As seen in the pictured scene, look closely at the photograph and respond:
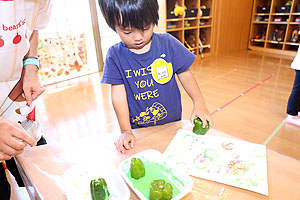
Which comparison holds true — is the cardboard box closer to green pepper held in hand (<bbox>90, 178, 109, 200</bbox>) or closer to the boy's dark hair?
the boy's dark hair

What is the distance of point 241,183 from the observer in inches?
21.3

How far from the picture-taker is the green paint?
52cm

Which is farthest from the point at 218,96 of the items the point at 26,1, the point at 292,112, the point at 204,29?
the point at 204,29

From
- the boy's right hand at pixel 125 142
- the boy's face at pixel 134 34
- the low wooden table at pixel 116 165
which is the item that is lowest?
the low wooden table at pixel 116 165

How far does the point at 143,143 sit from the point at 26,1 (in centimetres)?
64

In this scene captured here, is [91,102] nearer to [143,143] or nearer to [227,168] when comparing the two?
[143,143]

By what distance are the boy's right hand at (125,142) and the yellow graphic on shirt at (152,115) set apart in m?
0.20

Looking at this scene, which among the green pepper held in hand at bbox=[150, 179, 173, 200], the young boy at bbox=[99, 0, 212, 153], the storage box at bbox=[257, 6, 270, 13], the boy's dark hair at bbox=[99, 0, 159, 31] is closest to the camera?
the green pepper held in hand at bbox=[150, 179, 173, 200]

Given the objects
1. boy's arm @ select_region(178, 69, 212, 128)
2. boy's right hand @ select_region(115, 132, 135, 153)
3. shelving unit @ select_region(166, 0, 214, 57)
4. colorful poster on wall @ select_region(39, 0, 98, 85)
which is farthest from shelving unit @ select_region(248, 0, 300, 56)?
boy's right hand @ select_region(115, 132, 135, 153)

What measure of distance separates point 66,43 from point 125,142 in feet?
8.33

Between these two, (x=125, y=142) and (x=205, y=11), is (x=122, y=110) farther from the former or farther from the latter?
(x=205, y=11)

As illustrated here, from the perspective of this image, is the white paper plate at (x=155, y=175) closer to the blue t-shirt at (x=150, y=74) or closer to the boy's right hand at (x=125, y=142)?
the boy's right hand at (x=125, y=142)

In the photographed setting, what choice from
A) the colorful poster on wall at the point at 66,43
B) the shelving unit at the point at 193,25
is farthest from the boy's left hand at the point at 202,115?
the shelving unit at the point at 193,25

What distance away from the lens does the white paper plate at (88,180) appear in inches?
20.1
